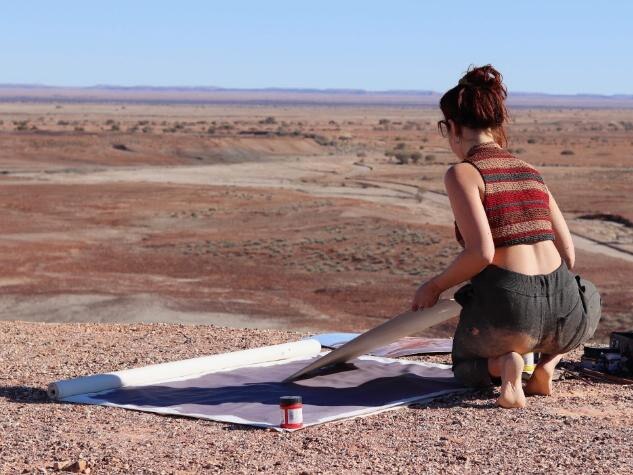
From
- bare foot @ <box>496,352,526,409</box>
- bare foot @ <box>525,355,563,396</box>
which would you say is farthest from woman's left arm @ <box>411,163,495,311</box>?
bare foot @ <box>525,355,563,396</box>

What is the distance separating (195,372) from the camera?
836 centimetres

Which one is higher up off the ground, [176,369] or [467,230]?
[467,230]

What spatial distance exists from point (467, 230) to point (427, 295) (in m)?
0.47

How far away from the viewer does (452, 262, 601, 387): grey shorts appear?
7094 mm

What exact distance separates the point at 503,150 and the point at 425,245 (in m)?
19.9

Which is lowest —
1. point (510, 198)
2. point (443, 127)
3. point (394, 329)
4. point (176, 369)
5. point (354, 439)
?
point (176, 369)

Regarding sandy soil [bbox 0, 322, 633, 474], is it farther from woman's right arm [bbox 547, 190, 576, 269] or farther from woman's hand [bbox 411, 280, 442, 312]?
woman's right arm [bbox 547, 190, 576, 269]

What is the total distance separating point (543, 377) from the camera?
754 centimetres

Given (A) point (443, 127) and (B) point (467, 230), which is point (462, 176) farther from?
(A) point (443, 127)

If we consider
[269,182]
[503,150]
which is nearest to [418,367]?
[503,150]

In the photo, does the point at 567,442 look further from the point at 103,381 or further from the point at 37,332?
the point at 37,332

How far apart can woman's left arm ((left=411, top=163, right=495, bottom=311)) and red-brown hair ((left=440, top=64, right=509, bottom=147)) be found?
15.5 inches

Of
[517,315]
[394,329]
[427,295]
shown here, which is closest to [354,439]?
[427,295]

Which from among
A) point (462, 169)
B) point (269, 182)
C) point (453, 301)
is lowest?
point (269, 182)
